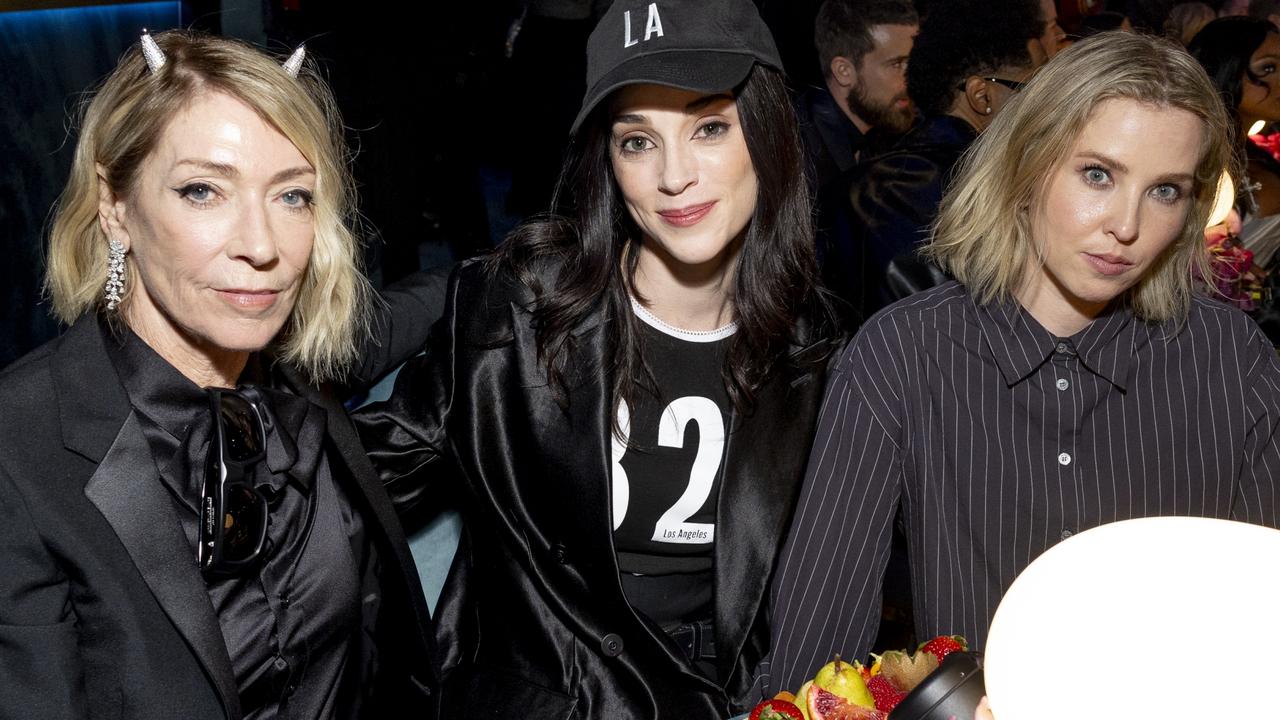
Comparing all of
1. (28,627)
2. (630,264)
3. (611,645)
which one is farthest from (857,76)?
(28,627)

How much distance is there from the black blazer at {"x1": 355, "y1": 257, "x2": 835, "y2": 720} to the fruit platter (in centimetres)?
57

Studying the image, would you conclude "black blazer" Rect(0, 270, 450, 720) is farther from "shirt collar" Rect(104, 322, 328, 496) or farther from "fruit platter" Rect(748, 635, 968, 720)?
"fruit platter" Rect(748, 635, 968, 720)

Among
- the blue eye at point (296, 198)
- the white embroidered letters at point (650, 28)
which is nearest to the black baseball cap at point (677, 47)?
the white embroidered letters at point (650, 28)

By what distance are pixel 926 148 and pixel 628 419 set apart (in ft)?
4.16

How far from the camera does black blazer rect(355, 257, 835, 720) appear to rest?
1915 millimetres

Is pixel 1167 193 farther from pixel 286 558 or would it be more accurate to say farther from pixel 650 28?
pixel 286 558

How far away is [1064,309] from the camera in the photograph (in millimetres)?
1862

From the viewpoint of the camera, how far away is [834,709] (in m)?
1.30

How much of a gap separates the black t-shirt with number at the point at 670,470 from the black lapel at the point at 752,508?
0.04m

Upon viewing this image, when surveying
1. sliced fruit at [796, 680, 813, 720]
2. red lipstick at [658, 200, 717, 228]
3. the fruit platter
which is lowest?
sliced fruit at [796, 680, 813, 720]

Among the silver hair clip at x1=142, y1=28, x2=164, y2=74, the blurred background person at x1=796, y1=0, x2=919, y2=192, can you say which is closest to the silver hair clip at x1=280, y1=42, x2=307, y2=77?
the silver hair clip at x1=142, y1=28, x2=164, y2=74

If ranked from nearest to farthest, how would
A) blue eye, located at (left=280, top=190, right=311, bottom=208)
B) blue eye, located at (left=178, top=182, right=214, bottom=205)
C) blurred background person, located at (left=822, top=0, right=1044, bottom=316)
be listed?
blue eye, located at (left=178, top=182, right=214, bottom=205)
blue eye, located at (left=280, top=190, right=311, bottom=208)
blurred background person, located at (left=822, top=0, right=1044, bottom=316)

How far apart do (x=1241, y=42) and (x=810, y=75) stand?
127 centimetres

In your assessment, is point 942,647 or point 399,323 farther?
point 399,323
